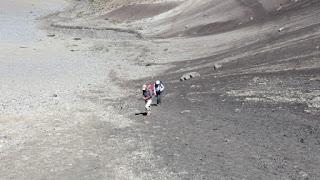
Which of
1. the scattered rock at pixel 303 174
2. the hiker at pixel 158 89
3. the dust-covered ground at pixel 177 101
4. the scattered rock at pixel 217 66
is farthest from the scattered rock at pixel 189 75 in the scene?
the scattered rock at pixel 303 174

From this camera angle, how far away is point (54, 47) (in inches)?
2174

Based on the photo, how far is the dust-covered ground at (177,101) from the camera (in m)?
21.2

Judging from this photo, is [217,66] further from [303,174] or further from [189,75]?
[303,174]

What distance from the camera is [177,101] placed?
1228 inches

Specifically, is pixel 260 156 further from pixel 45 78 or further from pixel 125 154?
pixel 45 78

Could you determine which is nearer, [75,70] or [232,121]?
[232,121]

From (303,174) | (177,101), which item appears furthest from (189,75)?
(303,174)

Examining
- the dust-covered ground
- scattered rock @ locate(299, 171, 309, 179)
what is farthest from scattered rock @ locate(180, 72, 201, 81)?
scattered rock @ locate(299, 171, 309, 179)

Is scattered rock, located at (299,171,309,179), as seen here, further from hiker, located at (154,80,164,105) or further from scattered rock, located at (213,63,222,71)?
scattered rock, located at (213,63,222,71)

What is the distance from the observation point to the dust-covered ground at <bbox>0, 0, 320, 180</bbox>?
21.2 m

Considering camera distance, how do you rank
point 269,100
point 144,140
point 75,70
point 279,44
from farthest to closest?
point 75,70 → point 279,44 → point 269,100 → point 144,140

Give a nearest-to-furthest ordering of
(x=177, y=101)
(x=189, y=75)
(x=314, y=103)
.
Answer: (x=314, y=103)
(x=177, y=101)
(x=189, y=75)

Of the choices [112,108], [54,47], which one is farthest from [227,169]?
[54,47]

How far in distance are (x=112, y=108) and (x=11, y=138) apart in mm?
6849
